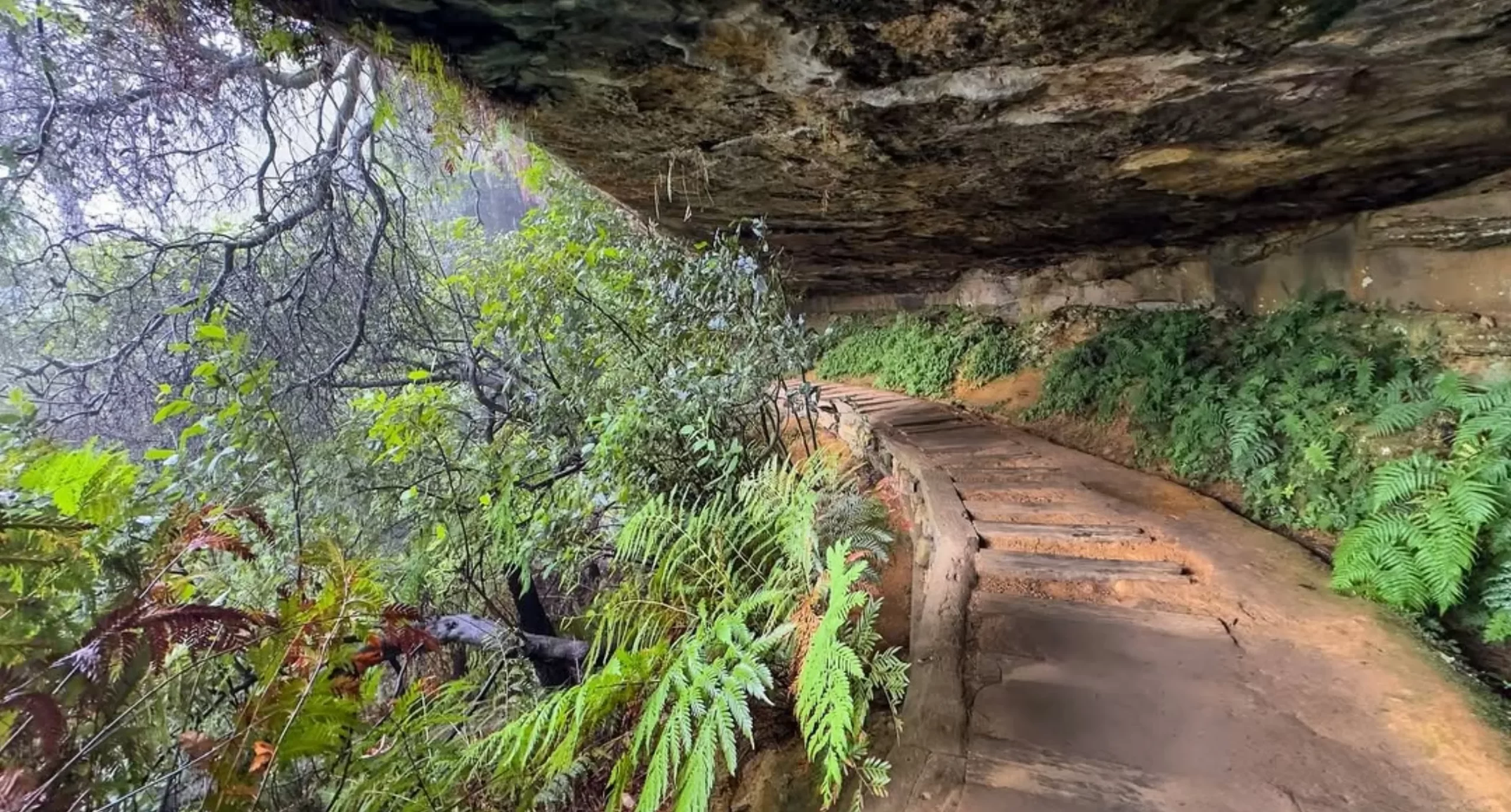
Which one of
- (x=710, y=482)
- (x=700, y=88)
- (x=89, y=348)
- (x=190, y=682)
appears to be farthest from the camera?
(x=89, y=348)

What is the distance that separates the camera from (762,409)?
4.70 meters

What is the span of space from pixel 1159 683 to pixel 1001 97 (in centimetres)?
318

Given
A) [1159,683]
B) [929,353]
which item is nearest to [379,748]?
[1159,683]

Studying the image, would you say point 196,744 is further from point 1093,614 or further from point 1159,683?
point 1093,614

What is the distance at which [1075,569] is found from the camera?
3.85 m

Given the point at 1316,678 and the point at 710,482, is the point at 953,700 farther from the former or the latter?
the point at 710,482

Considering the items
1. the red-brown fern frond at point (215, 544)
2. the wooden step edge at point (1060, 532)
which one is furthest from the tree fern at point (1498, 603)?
the red-brown fern frond at point (215, 544)

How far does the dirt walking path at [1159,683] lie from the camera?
2270 millimetres

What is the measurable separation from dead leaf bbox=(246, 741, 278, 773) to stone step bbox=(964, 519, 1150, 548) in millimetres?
3662

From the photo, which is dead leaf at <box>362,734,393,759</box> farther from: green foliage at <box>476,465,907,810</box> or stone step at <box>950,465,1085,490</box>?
stone step at <box>950,465,1085,490</box>

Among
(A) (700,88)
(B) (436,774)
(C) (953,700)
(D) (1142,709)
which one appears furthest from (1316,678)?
(A) (700,88)

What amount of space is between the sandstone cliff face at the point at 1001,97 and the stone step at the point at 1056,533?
264cm

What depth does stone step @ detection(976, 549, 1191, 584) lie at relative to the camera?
377 centimetres

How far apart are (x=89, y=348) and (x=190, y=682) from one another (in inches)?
188
